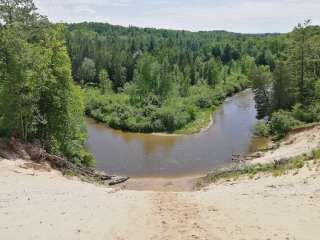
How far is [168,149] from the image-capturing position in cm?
4847

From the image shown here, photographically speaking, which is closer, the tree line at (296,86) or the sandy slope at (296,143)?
the sandy slope at (296,143)

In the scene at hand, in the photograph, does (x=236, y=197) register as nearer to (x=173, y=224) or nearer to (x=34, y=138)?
(x=173, y=224)

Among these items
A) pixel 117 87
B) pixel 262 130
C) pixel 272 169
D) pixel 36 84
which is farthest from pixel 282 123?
pixel 117 87

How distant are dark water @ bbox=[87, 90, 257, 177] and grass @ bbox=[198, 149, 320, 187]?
22.1 feet

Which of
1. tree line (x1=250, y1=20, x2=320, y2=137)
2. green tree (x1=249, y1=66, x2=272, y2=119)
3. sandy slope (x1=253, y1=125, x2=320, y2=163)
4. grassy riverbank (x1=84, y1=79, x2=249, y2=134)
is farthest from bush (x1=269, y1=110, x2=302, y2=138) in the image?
grassy riverbank (x1=84, y1=79, x2=249, y2=134)

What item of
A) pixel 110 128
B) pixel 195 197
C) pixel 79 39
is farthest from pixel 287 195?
pixel 79 39

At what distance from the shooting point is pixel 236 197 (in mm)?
19609

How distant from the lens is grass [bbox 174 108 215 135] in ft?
185

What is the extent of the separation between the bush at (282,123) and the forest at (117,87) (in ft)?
0.36

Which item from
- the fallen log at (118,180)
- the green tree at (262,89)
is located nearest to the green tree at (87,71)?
the green tree at (262,89)

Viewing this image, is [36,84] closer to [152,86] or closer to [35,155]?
[35,155]

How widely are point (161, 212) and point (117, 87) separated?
72.5 m

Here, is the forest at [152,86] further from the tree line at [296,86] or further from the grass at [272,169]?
the grass at [272,169]

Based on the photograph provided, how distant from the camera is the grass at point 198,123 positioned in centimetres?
5631
